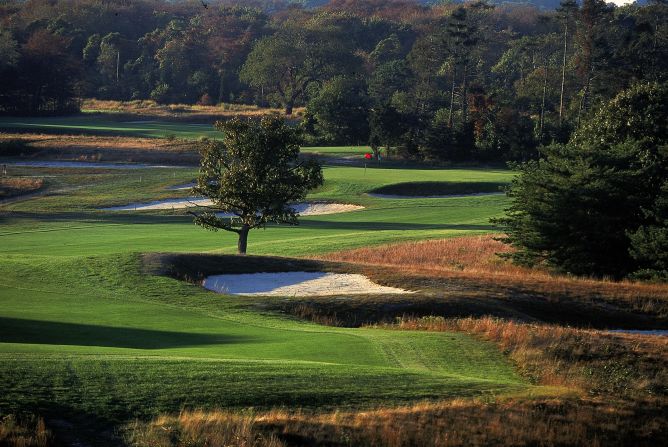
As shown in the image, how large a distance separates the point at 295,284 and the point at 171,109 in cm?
11070

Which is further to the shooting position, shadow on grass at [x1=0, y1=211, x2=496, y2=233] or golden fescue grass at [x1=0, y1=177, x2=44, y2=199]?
golden fescue grass at [x1=0, y1=177, x2=44, y2=199]

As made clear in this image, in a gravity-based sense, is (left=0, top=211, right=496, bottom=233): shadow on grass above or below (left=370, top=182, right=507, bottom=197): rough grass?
below

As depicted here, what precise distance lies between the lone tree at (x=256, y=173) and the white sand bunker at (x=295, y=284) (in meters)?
9.02

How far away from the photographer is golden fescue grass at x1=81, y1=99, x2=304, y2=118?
130875mm

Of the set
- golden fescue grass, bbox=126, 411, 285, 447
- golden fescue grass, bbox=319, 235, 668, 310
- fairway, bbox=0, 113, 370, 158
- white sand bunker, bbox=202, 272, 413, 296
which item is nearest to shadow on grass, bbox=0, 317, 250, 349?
golden fescue grass, bbox=126, 411, 285, 447

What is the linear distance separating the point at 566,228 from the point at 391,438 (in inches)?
1121

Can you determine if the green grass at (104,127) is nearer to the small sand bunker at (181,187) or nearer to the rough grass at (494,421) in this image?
the small sand bunker at (181,187)

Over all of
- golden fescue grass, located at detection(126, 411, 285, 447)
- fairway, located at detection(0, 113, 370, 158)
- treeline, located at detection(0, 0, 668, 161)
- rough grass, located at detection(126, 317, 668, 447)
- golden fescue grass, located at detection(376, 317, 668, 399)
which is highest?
treeline, located at detection(0, 0, 668, 161)

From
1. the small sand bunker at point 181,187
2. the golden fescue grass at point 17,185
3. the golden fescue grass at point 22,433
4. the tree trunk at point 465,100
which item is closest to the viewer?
the golden fescue grass at point 22,433

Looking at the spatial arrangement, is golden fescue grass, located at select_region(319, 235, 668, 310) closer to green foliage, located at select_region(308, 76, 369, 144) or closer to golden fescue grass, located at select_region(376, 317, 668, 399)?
golden fescue grass, located at select_region(376, 317, 668, 399)

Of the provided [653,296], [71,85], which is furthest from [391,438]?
[71,85]

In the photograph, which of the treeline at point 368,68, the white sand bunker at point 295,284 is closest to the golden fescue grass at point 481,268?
the white sand bunker at point 295,284

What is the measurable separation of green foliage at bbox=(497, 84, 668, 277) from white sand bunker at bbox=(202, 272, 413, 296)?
12070mm

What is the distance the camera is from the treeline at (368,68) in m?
94.0
